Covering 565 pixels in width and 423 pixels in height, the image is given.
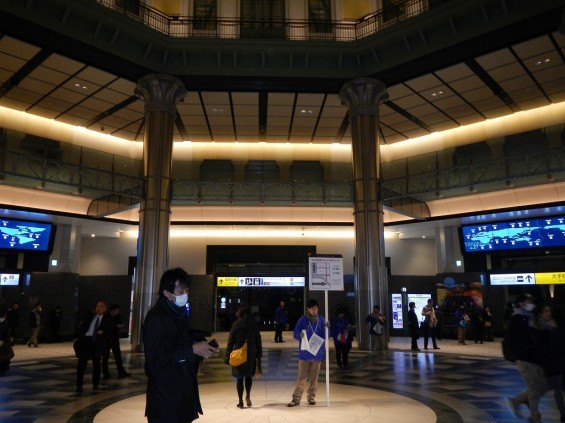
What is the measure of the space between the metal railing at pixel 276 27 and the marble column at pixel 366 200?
2.89m

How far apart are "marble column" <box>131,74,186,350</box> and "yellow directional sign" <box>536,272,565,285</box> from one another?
15.7 m

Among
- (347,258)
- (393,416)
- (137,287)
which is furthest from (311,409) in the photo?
(347,258)

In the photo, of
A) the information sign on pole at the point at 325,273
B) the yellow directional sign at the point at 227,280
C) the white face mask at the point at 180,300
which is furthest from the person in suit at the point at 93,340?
the yellow directional sign at the point at 227,280

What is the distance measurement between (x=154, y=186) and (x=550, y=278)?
55.4 feet

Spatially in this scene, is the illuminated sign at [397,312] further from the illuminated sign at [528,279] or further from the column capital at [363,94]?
the column capital at [363,94]

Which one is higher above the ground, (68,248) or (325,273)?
(68,248)

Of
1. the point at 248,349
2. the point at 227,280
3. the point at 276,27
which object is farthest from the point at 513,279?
the point at 248,349

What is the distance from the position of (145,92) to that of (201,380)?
39.4ft

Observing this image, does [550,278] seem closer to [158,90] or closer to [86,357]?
[158,90]

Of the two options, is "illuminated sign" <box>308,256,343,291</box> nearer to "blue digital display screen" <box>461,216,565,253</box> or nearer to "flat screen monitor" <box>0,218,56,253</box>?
"blue digital display screen" <box>461,216,565,253</box>

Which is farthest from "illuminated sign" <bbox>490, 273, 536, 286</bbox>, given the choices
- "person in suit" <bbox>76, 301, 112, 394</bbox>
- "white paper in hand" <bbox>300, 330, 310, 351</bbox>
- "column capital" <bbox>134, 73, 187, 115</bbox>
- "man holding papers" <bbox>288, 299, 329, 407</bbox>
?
"person in suit" <bbox>76, 301, 112, 394</bbox>

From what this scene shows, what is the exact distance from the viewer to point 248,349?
7523mm

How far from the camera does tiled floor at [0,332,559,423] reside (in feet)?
23.0

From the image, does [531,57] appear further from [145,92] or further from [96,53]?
[96,53]
